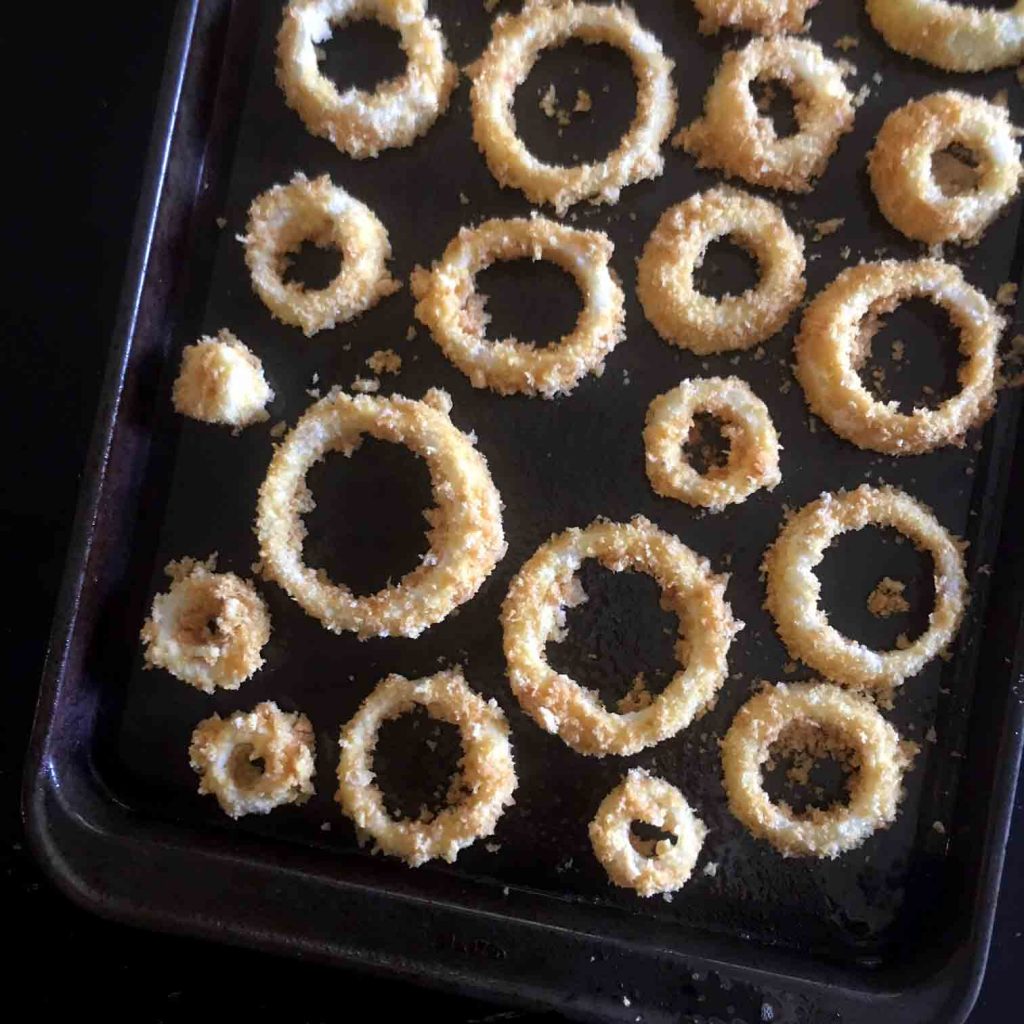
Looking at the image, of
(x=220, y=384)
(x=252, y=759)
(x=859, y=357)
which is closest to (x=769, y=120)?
(x=859, y=357)

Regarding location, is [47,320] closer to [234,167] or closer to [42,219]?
[42,219]

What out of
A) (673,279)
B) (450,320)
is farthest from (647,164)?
(450,320)

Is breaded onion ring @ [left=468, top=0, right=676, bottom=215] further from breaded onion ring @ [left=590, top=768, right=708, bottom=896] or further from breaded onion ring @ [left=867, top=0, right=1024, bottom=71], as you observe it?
breaded onion ring @ [left=590, top=768, right=708, bottom=896]

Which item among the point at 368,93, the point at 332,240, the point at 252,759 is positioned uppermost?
the point at 368,93

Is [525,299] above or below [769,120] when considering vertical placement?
below

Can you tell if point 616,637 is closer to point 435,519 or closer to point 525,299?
point 435,519

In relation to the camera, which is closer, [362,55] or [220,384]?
[220,384]
